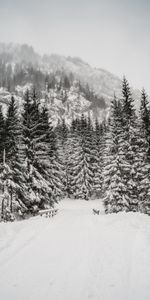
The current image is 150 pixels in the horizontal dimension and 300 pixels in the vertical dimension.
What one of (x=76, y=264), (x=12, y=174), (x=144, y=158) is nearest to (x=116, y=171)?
(x=144, y=158)

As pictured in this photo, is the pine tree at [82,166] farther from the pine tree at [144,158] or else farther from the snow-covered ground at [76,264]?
the snow-covered ground at [76,264]

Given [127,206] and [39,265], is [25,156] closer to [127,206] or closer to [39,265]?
[127,206]

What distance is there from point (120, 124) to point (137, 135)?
2.73 meters

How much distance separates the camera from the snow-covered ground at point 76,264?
663cm

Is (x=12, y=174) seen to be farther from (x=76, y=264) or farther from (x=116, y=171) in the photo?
(x=76, y=264)

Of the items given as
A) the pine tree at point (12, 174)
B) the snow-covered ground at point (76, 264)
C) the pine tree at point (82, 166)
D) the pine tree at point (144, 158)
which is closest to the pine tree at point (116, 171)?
the pine tree at point (144, 158)

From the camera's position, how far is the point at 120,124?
30734 mm

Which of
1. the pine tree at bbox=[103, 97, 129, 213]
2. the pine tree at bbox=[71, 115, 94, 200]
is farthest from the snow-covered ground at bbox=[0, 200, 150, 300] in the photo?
the pine tree at bbox=[71, 115, 94, 200]

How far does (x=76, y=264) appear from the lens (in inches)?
345

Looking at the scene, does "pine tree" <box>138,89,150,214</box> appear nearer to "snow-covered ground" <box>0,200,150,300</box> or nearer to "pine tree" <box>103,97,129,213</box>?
"pine tree" <box>103,97,129,213</box>

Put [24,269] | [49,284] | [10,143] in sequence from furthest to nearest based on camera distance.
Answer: [10,143] < [24,269] < [49,284]

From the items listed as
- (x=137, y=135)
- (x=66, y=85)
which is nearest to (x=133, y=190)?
(x=137, y=135)

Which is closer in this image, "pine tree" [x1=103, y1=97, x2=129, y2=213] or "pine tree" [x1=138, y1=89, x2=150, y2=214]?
"pine tree" [x1=138, y1=89, x2=150, y2=214]

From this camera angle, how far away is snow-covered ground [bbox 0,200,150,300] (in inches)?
261
